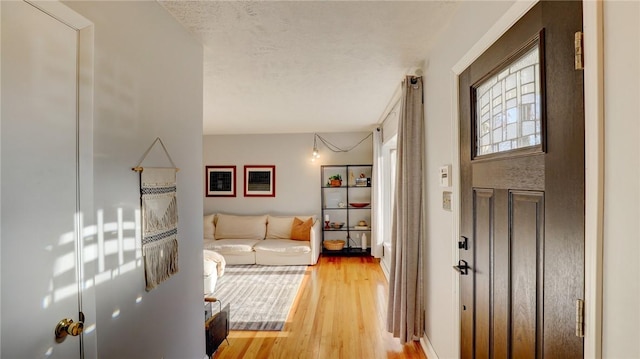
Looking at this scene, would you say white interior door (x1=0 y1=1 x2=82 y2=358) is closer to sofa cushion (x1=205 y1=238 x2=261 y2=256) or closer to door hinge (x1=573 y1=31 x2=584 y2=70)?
door hinge (x1=573 y1=31 x2=584 y2=70)

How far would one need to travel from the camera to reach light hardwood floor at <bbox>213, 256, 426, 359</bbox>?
2.61 metres

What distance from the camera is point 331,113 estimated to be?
4441 millimetres

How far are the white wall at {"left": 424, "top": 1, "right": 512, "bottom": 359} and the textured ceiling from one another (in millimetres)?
155

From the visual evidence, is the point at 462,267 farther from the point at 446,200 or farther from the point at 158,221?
the point at 158,221

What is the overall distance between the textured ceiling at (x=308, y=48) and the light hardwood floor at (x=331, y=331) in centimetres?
242

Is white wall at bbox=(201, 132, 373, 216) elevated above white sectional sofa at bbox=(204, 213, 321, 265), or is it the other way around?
white wall at bbox=(201, 132, 373, 216)

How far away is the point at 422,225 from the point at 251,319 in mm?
2028

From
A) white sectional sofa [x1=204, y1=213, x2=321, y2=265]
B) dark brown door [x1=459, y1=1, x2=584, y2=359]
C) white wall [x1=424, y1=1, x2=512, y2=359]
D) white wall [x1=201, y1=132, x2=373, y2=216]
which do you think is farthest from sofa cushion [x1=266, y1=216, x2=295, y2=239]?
dark brown door [x1=459, y1=1, x2=584, y2=359]

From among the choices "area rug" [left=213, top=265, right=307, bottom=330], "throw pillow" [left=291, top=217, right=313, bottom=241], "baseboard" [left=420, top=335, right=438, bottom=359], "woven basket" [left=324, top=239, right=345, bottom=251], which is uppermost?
"throw pillow" [left=291, top=217, right=313, bottom=241]

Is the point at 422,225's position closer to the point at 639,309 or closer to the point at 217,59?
the point at 639,309

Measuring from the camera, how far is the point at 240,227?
19.4ft

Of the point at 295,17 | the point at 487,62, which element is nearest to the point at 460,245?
the point at 487,62

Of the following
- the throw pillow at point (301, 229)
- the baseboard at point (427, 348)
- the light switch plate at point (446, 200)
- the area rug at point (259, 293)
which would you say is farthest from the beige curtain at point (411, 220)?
the throw pillow at point (301, 229)

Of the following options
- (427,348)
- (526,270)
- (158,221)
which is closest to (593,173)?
(526,270)
